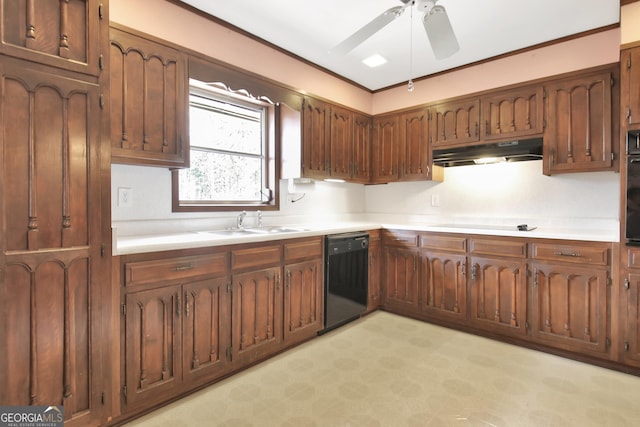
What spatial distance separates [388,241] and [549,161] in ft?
5.37

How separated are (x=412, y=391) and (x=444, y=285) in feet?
4.42

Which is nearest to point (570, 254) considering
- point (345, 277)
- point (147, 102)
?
point (345, 277)

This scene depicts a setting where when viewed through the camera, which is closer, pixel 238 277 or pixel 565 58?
pixel 238 277

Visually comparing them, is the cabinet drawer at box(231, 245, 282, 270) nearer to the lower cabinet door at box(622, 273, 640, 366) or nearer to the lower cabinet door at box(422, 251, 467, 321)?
the lower cabinet door at box(422, 251, 467, 321)

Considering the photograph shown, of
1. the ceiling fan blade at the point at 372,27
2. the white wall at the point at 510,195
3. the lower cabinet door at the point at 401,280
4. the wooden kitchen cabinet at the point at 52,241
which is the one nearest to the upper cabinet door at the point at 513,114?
the white wall at the point at 510,195

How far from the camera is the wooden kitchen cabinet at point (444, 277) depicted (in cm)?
308

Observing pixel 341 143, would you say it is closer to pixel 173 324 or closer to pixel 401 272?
pixel 401 272

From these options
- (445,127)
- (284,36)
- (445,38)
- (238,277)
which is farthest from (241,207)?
(445,127)

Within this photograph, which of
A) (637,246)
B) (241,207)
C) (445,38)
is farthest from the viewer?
(241,207)

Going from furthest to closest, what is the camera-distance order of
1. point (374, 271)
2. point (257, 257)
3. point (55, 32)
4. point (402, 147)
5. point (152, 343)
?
point (402, 147) → point (374, 271) → point (257, 257) → point (152, 343) → point (55, 32)

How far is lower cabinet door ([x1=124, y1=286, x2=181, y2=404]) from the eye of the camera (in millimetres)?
1799

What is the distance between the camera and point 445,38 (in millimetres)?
2016

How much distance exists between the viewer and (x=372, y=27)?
6.51 ft

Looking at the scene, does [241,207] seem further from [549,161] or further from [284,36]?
[549,161]
